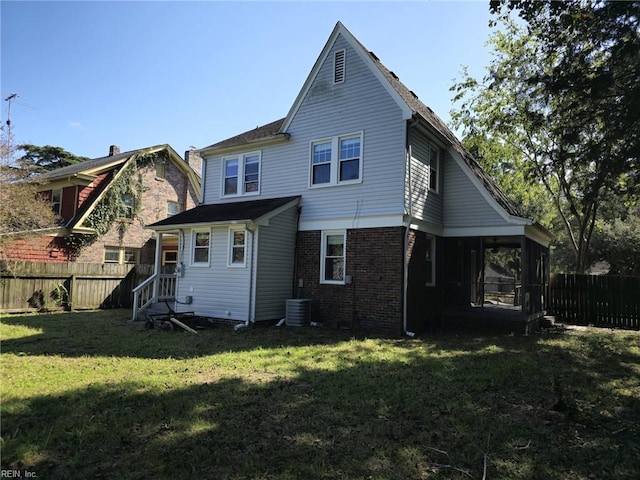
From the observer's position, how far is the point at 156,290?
47.7 ft

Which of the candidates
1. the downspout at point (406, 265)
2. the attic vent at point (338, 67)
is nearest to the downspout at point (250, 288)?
the downspout at point (406, 265)

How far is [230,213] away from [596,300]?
15.0 m

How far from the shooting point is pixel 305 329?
12.2m

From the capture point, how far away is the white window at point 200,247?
46.0 ft

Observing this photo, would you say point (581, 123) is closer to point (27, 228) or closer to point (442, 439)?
point (442, 439)

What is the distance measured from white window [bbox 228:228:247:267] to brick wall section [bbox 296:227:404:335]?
2235mm

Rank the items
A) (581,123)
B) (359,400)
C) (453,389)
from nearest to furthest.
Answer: (359,400) → (453,389) → (581,123)

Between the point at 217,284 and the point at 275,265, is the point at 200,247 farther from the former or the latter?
the point at 275,265

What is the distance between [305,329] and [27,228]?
15086 mm

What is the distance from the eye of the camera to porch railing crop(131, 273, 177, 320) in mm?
14141

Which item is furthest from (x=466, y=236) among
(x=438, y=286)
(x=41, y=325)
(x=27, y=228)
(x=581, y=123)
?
(x=27, y=228)

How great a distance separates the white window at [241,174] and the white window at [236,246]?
8.06 feet

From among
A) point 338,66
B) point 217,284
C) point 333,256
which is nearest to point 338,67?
point 338,66

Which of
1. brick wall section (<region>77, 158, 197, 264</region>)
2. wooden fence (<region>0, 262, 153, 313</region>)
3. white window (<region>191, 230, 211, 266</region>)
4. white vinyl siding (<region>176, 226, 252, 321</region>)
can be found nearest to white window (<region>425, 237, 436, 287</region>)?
white vinyl siding (<region>176, 226, 252, 321</region>)
